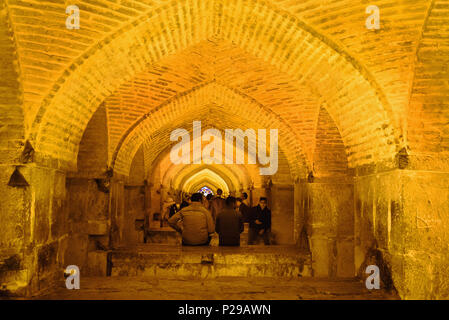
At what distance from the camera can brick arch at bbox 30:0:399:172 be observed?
151 inches

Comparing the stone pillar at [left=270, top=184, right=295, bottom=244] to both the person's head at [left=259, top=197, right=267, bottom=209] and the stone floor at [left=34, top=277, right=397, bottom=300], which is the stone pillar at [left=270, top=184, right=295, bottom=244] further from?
the stone floor at [left=34, top=277, right=397, bottom=300]

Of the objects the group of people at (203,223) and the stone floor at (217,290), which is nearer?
the stone floor at (217,290)

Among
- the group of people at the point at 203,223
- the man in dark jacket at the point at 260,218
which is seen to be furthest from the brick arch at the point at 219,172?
Result: the group of people at the point at 203,223

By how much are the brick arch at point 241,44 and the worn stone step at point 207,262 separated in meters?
2.38

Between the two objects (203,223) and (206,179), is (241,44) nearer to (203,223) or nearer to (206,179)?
(203,223)

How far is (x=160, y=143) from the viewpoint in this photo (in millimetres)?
10203

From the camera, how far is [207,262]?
6.12m

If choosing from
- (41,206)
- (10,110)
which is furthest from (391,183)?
(10,110)

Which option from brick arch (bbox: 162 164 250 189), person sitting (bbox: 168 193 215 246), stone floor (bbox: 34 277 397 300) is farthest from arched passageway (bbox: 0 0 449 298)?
brick arch (bbox: 162 164 250 189)

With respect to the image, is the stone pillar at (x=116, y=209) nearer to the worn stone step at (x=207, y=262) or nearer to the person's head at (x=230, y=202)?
the worn stone step at (x=207, y=262)

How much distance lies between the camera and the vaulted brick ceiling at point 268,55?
3.59 metres

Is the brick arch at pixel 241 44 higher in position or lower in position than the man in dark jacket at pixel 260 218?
higher
